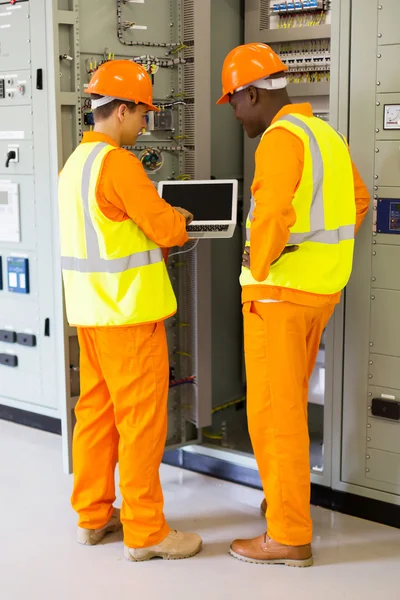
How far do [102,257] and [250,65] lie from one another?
86 centimetres

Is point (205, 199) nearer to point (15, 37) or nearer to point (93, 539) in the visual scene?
point (93, 539)

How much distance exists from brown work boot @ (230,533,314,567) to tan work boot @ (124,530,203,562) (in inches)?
7.0

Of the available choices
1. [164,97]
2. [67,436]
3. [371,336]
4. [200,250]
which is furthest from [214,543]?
[164,97]

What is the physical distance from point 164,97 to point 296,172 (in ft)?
3.93

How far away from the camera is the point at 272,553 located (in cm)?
299

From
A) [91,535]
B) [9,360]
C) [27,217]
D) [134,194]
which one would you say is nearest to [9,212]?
[27,217]

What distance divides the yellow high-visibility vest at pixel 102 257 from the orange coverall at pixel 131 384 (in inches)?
1.6

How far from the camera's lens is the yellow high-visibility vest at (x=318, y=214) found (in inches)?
108

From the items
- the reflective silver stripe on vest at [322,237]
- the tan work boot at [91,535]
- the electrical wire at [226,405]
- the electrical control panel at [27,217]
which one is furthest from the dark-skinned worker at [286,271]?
the electrical control panel at [27,217]

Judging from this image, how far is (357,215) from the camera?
3152mm

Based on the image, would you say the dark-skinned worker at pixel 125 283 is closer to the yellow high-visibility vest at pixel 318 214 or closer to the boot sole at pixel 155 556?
the boot sole at pixel 155 556

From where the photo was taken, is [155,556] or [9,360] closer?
[155,556]

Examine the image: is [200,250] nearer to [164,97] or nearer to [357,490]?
[164,97]

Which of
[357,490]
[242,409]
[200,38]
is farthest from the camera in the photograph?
[242,409]
